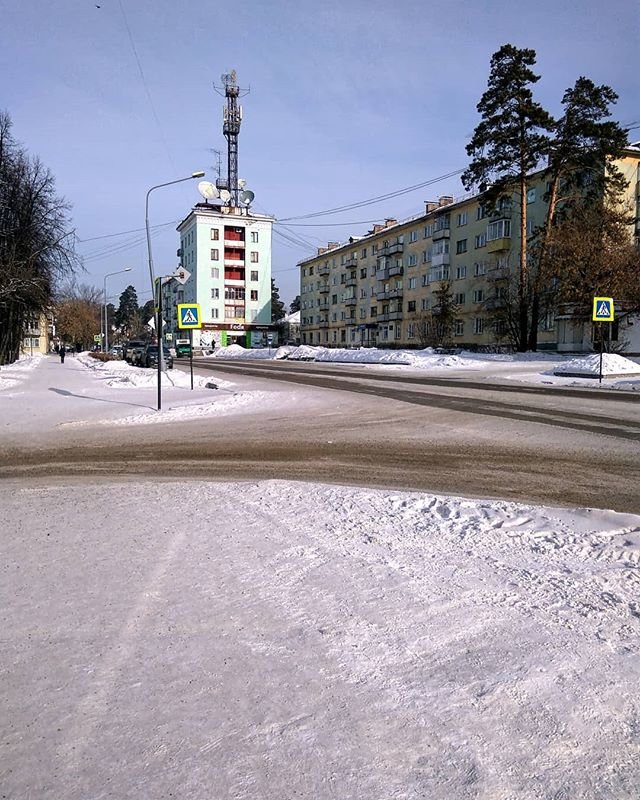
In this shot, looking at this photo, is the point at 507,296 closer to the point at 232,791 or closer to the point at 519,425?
the point at 519,425

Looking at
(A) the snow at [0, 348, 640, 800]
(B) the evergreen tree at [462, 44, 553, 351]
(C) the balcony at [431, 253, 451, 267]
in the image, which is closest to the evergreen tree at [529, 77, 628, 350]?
(B) the evergreen tree at [462, 44, 553, 351]

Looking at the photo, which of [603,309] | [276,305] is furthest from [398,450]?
[276,305]

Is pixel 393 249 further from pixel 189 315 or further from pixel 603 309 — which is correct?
pixel 189 315

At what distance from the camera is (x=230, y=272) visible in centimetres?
9600

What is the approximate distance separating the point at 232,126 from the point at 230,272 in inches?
919

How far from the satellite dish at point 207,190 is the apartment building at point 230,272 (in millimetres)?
3326

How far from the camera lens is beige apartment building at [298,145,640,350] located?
2039 inches

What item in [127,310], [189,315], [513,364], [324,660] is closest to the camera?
[324,660]

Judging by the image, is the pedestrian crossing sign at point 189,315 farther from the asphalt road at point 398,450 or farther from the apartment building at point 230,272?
the apartment building at point 230,272

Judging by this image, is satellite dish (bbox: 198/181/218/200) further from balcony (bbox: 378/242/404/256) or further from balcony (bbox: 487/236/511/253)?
balcony (bbox: 487/236/511/253)

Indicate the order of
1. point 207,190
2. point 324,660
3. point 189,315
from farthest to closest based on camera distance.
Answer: point 207,190, point 189,315, point 324,660

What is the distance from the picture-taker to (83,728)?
2402 mm

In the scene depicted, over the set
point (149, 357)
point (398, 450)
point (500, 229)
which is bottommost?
point (398, 450)

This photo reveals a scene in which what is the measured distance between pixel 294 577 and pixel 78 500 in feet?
10.5
